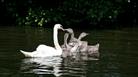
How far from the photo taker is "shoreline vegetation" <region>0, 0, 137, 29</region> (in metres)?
31.3

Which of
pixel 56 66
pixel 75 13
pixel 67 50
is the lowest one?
pixel 56 66

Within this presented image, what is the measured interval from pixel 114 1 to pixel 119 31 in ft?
13.5

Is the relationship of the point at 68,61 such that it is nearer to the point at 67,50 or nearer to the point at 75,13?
the point at 67,50

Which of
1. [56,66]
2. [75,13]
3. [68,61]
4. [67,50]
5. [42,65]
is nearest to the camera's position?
[56,66]

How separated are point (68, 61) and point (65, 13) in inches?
546

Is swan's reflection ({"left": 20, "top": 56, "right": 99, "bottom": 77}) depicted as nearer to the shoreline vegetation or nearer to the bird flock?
the bird flock

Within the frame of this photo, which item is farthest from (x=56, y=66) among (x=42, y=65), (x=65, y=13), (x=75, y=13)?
(x=65, y=13)

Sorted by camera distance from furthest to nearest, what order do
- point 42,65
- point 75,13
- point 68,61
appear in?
point 75,13 → point 68,61 → point 42,65

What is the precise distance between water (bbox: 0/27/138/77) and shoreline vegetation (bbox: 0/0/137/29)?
17.7 feet

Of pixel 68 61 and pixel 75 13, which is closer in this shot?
pixel 68 61

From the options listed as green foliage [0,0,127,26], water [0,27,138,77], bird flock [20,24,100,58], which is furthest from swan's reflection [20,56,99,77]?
green foliage [0,0,127,26]

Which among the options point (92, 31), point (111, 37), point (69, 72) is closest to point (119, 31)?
point (92, 31)

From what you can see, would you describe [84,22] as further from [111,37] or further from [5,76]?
[5,76]

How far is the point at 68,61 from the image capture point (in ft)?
60.5
